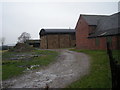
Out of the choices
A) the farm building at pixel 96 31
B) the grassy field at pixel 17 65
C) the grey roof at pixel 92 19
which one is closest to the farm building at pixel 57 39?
the farm building at pixel 96 31

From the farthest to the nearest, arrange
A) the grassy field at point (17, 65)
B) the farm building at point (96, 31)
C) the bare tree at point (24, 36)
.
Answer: the bare tree at point (24, 36)
the farm building at point (96, 31)
the grassy field at point (17, 65)

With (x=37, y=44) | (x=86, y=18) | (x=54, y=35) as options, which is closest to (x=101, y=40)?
(x=86, y=18)

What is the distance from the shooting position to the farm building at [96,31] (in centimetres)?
2024

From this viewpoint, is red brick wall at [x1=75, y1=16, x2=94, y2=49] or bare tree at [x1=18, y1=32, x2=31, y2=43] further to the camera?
bare tree at [x1=18, y1=32, x2=31, y2=43]

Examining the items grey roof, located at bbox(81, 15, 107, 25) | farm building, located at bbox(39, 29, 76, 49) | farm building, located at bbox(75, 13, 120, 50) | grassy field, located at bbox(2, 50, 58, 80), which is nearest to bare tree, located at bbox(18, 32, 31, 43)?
farm building, located at bbox(39, 29, 76, 49)

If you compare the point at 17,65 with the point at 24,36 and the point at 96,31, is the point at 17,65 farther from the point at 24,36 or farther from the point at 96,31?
the point at 24,36

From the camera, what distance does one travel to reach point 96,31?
25.6 metres

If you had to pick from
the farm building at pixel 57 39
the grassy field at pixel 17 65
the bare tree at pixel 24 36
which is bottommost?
the grassy field at pixel 17 65

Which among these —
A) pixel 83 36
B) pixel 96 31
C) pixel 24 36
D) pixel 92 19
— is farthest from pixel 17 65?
pixel 24 36

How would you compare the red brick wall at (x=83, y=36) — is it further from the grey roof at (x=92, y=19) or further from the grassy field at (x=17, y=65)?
the grassy field at (x=17, y=65)

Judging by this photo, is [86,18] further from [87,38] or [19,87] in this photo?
[19,87]

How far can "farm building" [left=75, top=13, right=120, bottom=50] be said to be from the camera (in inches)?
797

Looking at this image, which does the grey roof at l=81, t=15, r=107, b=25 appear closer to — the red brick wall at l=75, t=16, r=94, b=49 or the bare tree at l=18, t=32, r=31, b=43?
the red brick wall at l=75, t=16, r=94, b=49

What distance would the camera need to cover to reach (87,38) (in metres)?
27.0
